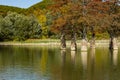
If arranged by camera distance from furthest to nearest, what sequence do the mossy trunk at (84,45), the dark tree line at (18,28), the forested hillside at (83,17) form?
the dark tree line at (18,28), the mossy trunk at (84,45), the forested hillside at (83,17)

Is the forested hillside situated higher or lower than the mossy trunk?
higher

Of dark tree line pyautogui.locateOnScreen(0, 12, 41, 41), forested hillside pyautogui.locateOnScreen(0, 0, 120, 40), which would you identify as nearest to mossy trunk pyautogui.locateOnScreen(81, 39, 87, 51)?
forested hillside pyautogui.locateOnScreen(0, 0, 120, 40)

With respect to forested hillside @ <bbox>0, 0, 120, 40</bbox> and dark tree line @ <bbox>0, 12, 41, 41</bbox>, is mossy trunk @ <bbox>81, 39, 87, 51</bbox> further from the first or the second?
dark tree line @ <bbox>0, 12, 41, 41</bbox>

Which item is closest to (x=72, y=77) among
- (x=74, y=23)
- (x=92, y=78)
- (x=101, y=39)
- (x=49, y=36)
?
(x=92, y=78)

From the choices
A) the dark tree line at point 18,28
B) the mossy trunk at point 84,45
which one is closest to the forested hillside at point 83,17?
the mossy trunk at point 84,45

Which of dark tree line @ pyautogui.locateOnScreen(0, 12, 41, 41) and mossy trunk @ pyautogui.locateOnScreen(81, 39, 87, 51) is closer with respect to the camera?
mossy trunk @ pyautogui.locateOnScreen(81, 39, 87, 51)

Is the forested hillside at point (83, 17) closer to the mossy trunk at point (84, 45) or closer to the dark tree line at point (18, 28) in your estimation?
the mossy trunk at point (84, 45)

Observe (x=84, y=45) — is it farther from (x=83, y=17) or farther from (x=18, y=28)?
(x=18, y=28)

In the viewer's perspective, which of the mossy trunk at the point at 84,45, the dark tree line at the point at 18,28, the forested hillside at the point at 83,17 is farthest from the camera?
the dark tree line at the point at 18,28

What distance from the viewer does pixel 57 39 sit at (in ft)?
283

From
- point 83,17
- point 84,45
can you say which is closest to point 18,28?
point 84,45

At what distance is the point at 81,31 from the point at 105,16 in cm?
534

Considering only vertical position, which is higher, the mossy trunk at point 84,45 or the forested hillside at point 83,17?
the forested hillside at point 83,17

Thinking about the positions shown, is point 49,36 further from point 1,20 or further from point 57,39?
point 1,20
